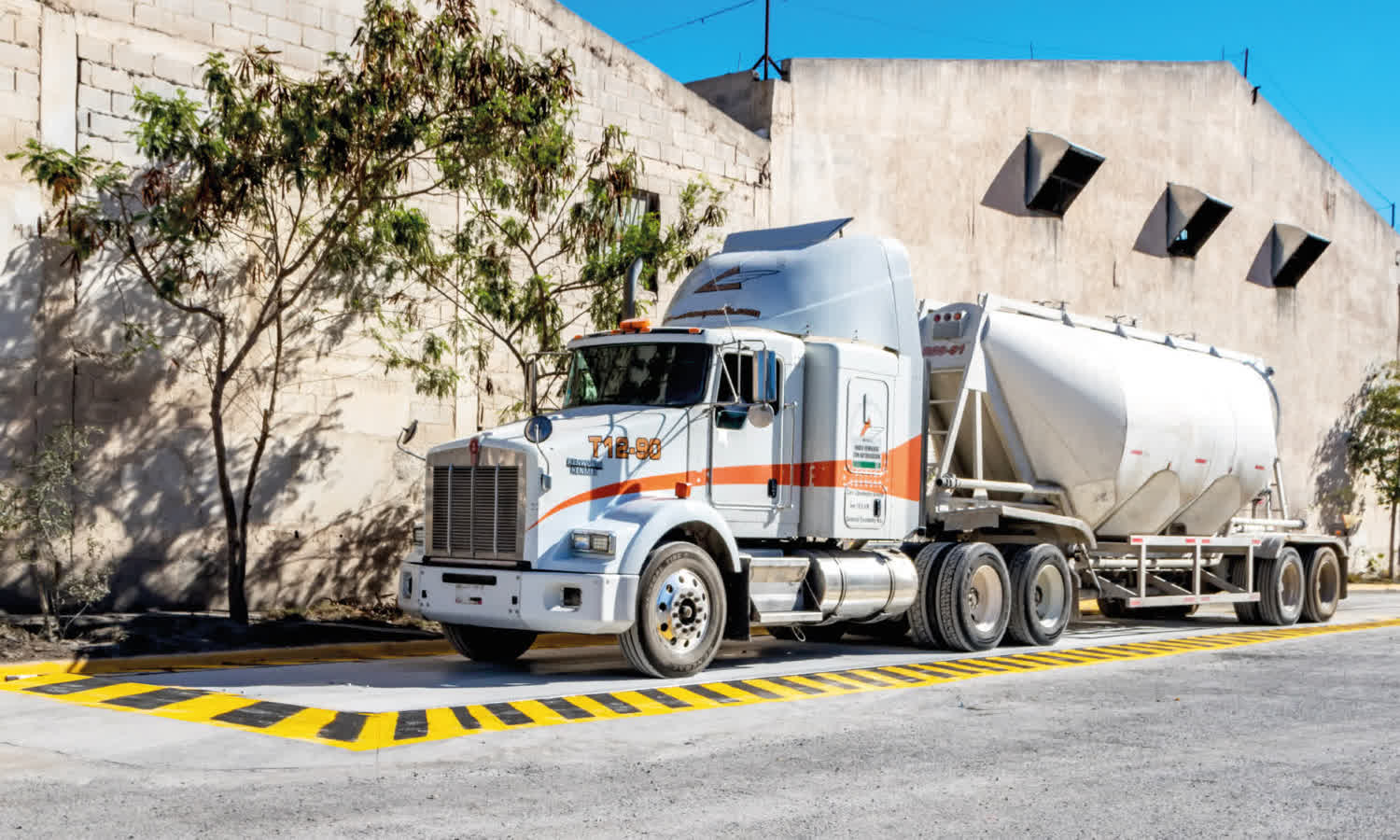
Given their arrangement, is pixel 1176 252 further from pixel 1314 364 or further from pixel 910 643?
pixel 910 643

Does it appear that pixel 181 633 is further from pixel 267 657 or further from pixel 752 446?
pixel 752 446

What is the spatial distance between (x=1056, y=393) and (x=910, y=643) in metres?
3.20

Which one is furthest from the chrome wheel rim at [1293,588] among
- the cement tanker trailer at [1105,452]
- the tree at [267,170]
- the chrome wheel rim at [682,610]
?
the tree at [267,170]

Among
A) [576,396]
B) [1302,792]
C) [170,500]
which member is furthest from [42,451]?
[1302,792]

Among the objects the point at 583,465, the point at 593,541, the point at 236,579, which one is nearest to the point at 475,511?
the point at 583,465

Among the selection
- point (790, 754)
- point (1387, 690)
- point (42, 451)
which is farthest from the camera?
point (42, 451)

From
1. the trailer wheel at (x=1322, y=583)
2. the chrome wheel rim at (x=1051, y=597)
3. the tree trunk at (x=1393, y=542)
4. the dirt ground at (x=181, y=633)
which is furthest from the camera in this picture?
the tree trunk at (x=1393, y=542)

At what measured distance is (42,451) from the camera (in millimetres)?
13570

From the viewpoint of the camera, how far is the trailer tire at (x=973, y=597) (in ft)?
46.2

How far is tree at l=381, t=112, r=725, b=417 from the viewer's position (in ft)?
49.7

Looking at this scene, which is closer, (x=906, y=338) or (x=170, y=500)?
(x=906, y=338)

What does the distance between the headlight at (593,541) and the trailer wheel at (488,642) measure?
1.95 m

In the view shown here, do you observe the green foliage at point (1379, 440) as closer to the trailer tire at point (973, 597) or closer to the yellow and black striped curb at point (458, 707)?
the trailer tire at point (973, 597)

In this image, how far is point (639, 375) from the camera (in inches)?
483
